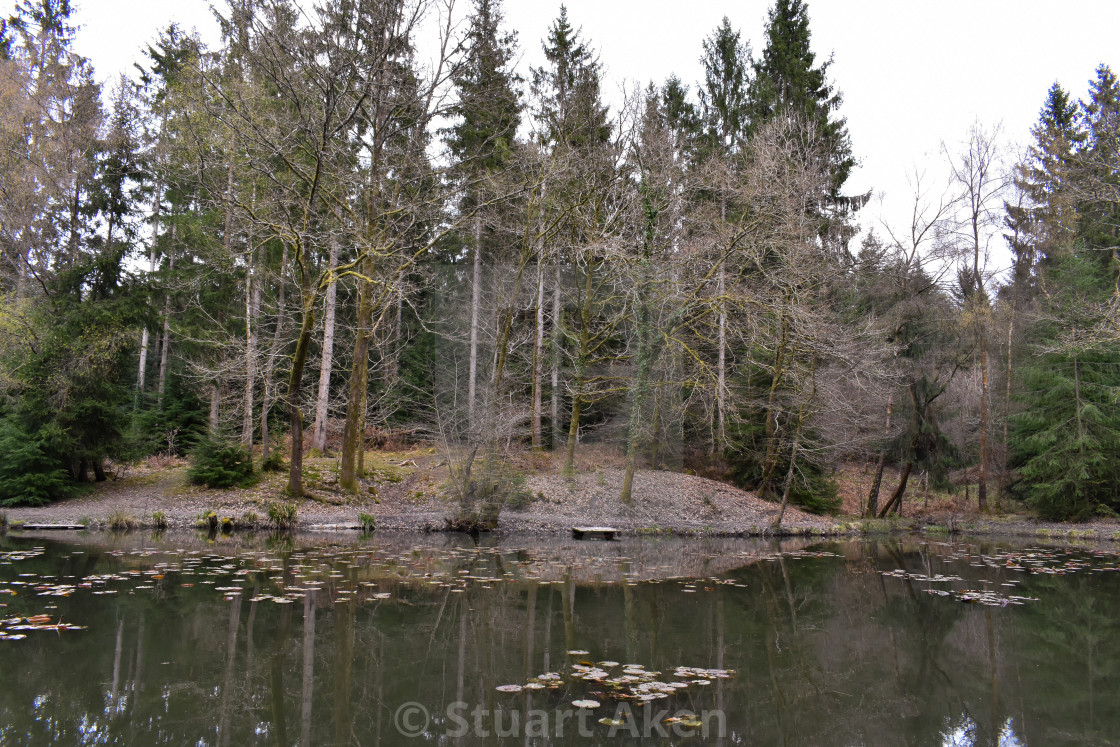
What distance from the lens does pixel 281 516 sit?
40.5ft

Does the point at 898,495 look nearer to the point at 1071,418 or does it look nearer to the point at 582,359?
the point at 1071,418

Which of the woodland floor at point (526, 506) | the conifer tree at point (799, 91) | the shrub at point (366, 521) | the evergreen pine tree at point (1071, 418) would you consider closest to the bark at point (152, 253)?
the woodland floor at point (526, 506)

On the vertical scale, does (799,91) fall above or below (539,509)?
above

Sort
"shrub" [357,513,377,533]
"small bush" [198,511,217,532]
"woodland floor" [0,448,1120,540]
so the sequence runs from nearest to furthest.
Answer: "small bush" [198,511,217,532] → "shrub" [357,513,377,533] → "woodland floor" [0,448,1120,540]

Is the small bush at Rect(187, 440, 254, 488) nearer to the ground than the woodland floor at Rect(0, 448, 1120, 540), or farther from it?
farther from it

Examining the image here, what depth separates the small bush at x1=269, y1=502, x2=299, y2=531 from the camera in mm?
12320

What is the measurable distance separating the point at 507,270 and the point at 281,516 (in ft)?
36.7

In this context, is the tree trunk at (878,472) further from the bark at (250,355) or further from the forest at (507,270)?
the bark at (250,355)

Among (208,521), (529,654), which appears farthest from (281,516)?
(529,654)

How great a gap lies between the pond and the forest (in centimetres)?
571

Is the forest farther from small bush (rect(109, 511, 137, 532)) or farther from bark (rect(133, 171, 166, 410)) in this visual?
small bush (rect(109, 511, 137, 532))

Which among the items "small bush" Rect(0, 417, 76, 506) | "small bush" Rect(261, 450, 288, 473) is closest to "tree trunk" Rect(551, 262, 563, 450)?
"small bush" Rect(261, 450, 288, 473)

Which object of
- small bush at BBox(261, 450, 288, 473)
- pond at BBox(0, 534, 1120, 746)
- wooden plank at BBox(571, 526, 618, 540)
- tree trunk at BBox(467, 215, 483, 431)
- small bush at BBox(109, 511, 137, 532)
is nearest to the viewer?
pond at BBox(0, 534, 1120, 746)

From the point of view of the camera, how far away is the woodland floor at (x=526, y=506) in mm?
13125
